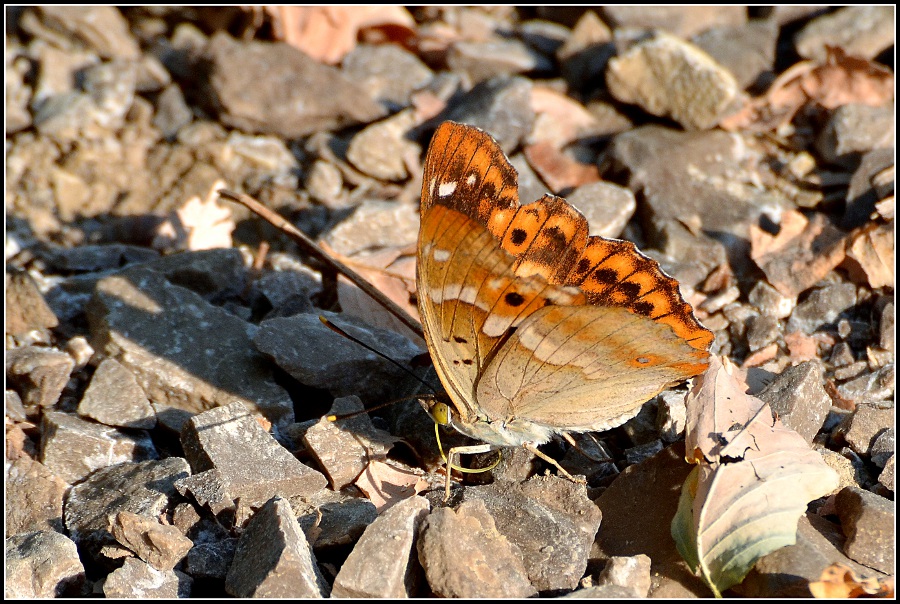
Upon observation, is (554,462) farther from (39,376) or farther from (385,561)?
(39,376)

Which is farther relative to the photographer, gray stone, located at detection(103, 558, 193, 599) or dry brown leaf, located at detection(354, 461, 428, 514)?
dry brown leaf, located at detection(354, 461, 428, 514)

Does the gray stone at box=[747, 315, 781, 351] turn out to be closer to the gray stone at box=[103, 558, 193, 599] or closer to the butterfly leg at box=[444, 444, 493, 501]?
the butterfly leg at box=[444, 444, 493, 501]

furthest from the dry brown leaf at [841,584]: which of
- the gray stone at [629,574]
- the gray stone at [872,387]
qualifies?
the gray stone at [872,387]

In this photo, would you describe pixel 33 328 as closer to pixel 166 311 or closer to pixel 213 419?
pixel 166 311

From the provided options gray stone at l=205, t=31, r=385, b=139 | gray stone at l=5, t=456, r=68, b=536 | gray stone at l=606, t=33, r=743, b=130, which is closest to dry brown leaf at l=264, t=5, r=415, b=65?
gray stone at l=205, t=31, r=385, b=139

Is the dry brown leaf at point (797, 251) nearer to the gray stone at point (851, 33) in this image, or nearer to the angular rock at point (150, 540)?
the gray stone at point (851, 33)

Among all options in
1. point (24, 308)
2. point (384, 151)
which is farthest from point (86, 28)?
point (24, 308)

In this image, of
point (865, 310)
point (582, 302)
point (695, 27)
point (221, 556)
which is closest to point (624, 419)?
point (582, 302)
